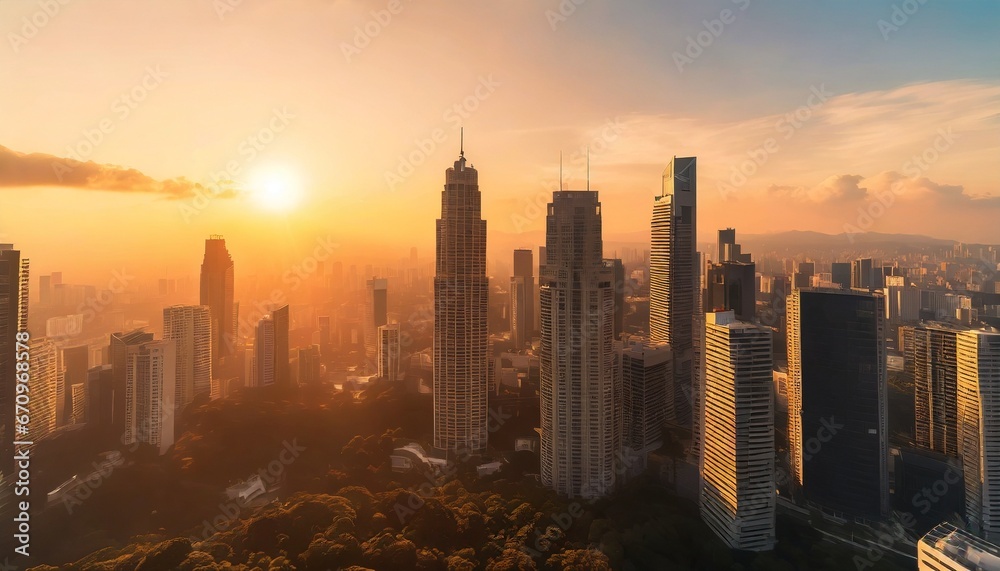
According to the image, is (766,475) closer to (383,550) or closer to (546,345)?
(546,345)

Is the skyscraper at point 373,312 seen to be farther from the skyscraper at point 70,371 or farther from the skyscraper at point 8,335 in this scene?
the skyscraper at point 8,335

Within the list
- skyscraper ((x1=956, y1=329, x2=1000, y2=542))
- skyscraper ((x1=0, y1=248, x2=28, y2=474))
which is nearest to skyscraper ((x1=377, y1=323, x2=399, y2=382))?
skyscraper ((x1=0, y1=248, x2=28, y2=474))

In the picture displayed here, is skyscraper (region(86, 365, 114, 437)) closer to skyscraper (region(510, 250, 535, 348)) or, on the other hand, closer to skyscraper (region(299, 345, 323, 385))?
skyscraper (region(299, 345, 323, 385))

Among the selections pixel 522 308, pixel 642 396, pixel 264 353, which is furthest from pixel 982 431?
pixel 264 353

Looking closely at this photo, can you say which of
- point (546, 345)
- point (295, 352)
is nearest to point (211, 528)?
point (546, 345)

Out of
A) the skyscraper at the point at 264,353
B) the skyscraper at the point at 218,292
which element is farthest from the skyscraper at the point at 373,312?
the skyscraper at the point at 218,292

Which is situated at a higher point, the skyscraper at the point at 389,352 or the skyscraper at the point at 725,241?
the skyscraper at the point at 725,241
